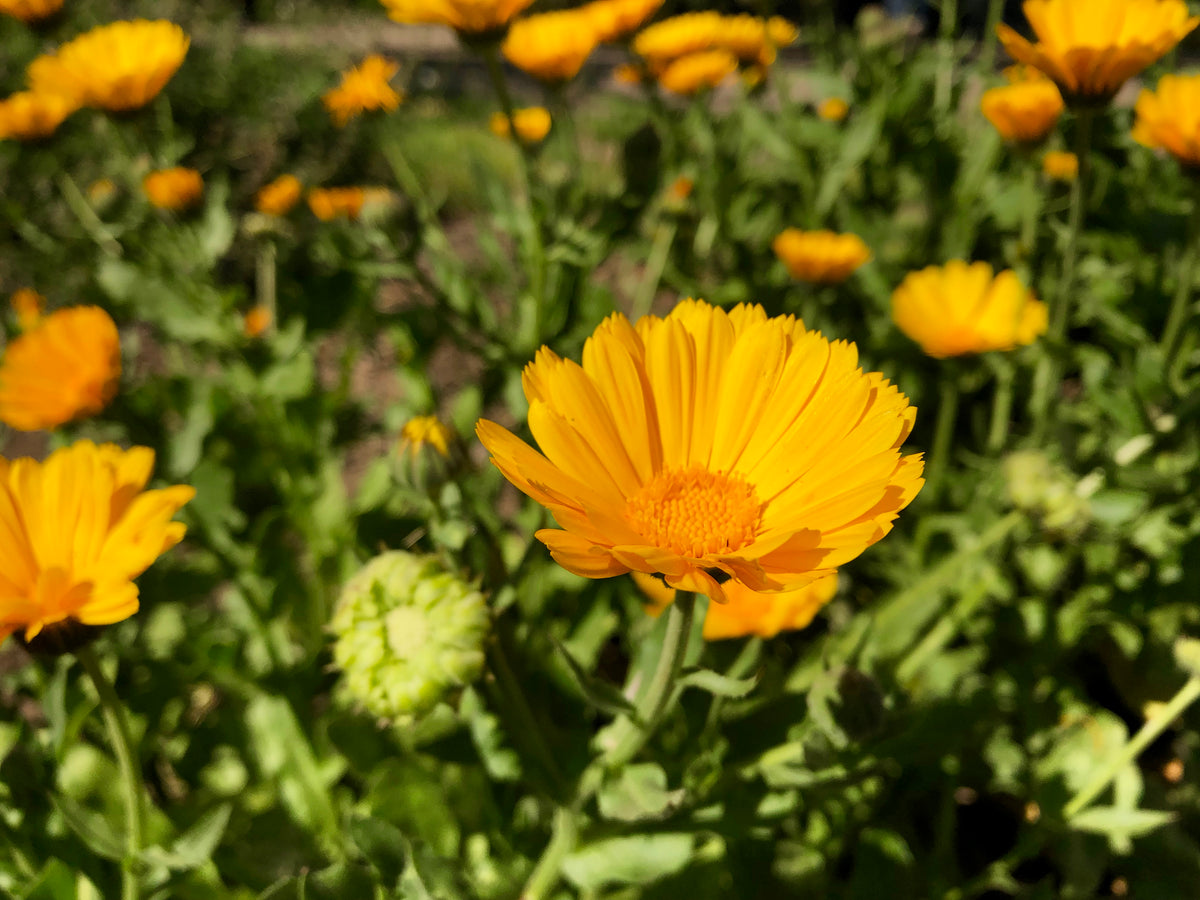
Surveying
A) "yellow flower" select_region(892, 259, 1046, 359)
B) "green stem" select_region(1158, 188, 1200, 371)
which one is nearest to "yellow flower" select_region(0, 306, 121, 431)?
"yellow flower" select_region(892, 259, 1046, 359)

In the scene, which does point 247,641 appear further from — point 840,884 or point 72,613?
point 840,884

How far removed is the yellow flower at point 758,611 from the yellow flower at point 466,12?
1186 mm

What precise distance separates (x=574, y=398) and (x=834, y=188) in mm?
1958

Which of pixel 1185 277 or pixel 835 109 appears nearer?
pixel 1185 277

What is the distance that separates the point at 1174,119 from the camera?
155 cm

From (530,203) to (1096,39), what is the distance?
114cm

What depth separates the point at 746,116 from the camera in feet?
9.11

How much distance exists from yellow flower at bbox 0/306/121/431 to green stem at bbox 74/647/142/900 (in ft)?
3.00

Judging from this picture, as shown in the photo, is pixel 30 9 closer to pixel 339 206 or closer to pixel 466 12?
pixel 339 206

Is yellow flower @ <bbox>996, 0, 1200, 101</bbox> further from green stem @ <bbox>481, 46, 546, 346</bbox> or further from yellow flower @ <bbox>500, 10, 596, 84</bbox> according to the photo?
yellow flower @ <bbox>500, 10, 596, 84</bbox>

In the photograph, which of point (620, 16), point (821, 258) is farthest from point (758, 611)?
point (620, 16)

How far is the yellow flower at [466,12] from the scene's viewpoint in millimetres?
1670

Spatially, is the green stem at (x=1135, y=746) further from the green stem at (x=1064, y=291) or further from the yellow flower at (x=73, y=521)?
the yellow flower at (x=73, y=521)

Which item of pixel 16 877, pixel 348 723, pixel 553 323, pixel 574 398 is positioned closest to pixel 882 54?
pixel 553 323
